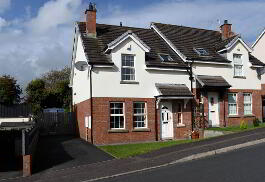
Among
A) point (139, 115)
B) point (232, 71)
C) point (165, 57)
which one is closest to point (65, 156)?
point (139, 115)

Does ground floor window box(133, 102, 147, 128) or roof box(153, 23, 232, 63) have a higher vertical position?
roof box(153, 23, 232, 63)

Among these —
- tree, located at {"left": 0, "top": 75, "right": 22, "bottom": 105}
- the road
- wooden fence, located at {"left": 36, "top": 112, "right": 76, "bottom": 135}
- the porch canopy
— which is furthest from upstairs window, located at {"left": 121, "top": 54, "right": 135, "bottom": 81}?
tree, located at {"left": 0, "top": 75, "right": 22, "bottom": 105}

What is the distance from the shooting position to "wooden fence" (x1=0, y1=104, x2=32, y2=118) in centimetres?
3762

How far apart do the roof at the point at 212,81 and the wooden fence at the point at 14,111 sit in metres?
21.8

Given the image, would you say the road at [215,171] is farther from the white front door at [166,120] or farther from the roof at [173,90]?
the white front door at [166,120]

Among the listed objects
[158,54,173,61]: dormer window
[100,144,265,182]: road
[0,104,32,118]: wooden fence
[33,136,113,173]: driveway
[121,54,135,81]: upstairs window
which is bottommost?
[33,136,113,173]: driveway

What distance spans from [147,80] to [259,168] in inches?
466

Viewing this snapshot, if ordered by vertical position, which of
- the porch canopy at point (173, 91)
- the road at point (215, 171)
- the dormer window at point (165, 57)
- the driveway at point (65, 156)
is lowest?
the driveway at point (65, 156)

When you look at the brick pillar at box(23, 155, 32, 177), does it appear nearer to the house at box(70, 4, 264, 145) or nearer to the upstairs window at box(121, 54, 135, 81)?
the house at box(70, 4, 264, 145)

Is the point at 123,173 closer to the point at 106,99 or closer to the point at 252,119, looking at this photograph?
the point at 106,99

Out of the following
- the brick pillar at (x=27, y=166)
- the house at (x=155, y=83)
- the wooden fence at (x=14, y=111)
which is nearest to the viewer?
the brick pillar at (x=27, y=166)

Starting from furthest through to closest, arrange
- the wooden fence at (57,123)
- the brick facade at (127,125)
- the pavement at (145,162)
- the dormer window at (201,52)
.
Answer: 1. the wooden fence at (57,123)
2. the dormer window at (201,52)
3. the brick facade at (127,125)
4. the pavement at (145,162)

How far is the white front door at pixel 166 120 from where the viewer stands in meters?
22.3

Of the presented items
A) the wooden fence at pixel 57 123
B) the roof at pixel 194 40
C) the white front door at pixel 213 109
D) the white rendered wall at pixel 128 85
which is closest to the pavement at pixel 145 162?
the white rendered wall at pixel 128 85
